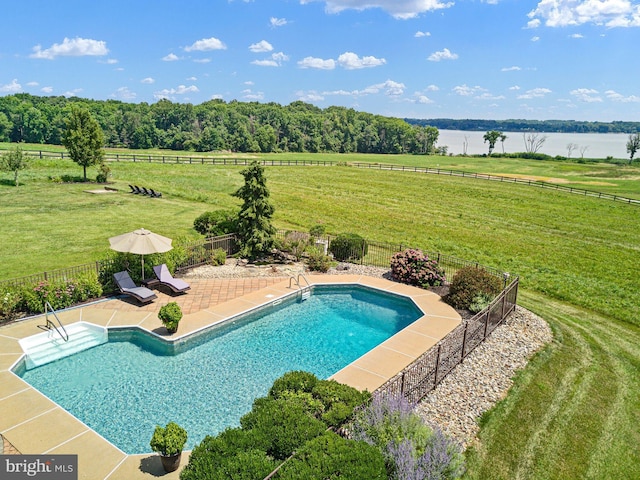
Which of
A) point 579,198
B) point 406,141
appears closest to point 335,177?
point 579,198

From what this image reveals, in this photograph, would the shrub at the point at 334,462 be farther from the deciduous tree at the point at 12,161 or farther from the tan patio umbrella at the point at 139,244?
the deciduous tree at the point at 12,161

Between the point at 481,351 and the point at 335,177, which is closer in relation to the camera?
the point at 481,351

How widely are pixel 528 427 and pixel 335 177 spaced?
49662mm

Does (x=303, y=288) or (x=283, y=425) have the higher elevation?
(x=283, y=425)

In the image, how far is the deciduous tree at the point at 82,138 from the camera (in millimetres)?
38969

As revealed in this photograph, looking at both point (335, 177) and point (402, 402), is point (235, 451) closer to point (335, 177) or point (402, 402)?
point (402, 402)

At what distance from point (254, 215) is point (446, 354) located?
10698 mm

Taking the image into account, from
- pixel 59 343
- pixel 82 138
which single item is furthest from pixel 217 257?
pixel 82 138

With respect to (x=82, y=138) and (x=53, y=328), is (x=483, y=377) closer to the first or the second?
(x=53, y=328)

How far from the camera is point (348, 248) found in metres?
20.4

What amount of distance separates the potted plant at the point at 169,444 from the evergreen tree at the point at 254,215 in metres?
12.4

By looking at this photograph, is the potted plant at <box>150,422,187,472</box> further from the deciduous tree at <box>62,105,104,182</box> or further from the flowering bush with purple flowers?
the deciduous tree at <box>62,105,104,182</box>

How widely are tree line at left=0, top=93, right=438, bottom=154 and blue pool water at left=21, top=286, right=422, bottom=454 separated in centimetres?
9991

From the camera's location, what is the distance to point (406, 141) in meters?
137
